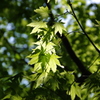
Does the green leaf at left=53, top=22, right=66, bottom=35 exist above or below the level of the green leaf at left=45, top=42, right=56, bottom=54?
above

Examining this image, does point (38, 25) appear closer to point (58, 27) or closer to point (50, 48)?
point (58, 27)

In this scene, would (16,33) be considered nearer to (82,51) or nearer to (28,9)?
(28,9)

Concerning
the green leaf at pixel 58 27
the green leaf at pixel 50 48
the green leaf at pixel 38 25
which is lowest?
the green leaf at pixel 50 48

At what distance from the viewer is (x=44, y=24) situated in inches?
79.7

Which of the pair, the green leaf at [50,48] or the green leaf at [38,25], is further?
the green leaf at [38,25]

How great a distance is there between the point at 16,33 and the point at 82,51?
2.26m

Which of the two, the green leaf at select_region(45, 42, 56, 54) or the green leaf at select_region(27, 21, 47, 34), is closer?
the green leaf at select_region(45, 42, 56, 54)

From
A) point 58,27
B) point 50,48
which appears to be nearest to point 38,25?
point 58,27

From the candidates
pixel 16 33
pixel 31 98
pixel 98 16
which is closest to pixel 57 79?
pixel 31 98

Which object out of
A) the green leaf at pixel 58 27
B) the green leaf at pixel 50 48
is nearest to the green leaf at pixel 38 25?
the green leaf at pixel 58 27

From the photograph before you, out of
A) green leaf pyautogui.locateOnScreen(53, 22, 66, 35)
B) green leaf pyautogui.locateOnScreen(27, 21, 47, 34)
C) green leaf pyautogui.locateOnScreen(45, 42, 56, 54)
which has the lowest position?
green leaf pyautogui.locateOnScreen(45, 42, 56, 54)

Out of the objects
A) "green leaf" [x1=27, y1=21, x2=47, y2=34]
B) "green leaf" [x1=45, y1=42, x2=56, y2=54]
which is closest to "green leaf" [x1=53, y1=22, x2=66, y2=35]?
"green leaf" [x1=27, y1=21, x2=47, y2=34]

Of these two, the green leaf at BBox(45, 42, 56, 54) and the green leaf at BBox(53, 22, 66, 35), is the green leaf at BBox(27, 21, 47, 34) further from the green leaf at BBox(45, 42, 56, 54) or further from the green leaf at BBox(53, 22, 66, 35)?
the green leaf at BBox(45, 42, 56, 54)

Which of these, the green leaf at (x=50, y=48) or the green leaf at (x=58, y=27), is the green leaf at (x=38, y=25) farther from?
the green leaf at (x=50, y=48)
